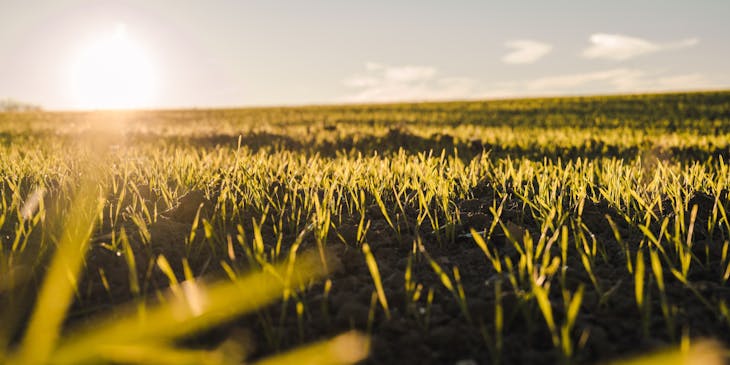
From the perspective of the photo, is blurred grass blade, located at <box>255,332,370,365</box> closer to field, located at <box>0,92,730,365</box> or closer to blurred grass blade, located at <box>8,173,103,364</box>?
field, located at <box>0,92,730,365</box>

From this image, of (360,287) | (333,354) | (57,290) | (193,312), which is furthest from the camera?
(360,287)

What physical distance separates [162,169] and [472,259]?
2.14 metres

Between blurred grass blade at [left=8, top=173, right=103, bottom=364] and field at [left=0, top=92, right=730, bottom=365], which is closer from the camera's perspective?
blurred grass blade at [left=8, top=173, right=103, bottom=364]

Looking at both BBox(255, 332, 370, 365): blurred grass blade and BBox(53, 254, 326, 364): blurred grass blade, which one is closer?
BBox(255, 332, 370, 365): blurred grass blade

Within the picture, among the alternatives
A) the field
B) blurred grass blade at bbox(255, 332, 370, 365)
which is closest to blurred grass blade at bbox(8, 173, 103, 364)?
the field

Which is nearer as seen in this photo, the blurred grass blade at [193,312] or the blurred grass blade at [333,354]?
the blurred grass blade at [333,354]

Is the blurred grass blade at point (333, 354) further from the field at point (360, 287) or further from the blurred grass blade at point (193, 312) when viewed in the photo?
the blurred grass blade at point (193, 312)

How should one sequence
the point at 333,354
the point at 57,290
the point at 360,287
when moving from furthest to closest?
the point at 360,287
the point at 57,290
the point at 333,354

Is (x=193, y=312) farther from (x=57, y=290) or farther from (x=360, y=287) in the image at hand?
(x=360, y=287)

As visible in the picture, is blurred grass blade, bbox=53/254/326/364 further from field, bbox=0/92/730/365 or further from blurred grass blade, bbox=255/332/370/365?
blurred grass blade, bbox=255/332/370/365

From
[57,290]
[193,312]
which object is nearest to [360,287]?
[193,312]

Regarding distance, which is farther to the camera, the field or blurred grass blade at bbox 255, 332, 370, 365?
the field

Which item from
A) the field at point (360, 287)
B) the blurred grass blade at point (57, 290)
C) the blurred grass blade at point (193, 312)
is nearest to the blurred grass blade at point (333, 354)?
the field at point (360, 287)

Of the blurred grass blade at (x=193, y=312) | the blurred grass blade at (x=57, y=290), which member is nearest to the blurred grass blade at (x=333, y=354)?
the blurred grass blade at (x=193, y=312)
